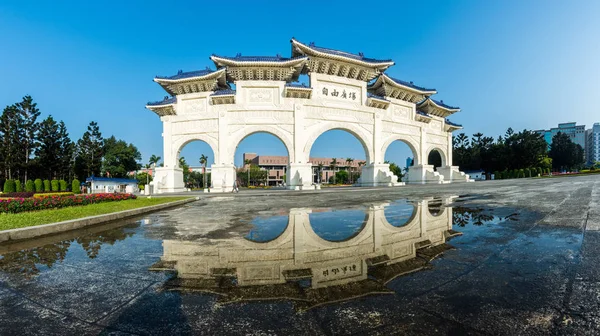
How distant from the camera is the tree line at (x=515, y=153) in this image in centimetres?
5109

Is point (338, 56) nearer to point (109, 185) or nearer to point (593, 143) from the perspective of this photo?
point (109, 185)

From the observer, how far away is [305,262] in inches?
120

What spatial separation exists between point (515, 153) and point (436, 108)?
3005 centimetres

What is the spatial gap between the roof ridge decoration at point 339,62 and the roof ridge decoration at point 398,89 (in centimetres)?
125

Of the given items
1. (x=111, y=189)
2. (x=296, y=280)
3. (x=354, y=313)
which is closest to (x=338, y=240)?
(x=296, y=280)

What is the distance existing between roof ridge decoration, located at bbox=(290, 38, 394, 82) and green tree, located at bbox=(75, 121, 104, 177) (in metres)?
41.3

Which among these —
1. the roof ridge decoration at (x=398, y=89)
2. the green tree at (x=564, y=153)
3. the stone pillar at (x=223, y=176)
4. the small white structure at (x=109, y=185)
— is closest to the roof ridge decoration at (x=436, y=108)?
the roof ridge decoration at (x=398, y=89)

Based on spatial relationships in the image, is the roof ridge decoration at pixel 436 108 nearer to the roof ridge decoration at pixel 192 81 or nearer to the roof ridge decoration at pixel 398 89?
the roof ridge decoration at pixel 398 89

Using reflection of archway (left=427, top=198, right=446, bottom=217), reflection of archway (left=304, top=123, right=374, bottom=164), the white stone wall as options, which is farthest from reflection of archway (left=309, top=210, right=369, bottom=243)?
A: reflection of archway (left=304, top=123, right=374, bottom=164)

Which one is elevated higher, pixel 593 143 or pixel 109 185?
pixel 593 143

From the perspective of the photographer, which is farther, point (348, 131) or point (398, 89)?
point (398, 89)

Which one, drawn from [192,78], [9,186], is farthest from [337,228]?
[9,186]

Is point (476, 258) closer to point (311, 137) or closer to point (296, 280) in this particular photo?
point (296, 280)

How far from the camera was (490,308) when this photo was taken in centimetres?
184
